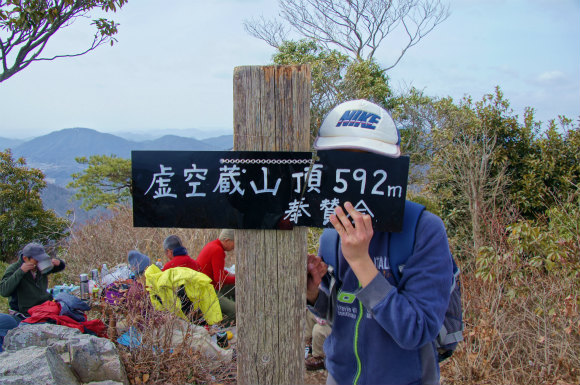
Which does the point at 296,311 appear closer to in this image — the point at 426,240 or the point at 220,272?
the point at 426,240

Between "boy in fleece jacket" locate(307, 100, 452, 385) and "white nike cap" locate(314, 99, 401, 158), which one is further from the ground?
"white nike cap" locate(314, 99, 401, 158)

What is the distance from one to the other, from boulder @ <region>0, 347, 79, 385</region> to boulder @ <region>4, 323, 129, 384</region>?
17cm

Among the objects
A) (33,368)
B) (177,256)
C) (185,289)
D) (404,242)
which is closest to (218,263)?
(177,256)

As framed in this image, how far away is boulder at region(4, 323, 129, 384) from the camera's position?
10.1ft

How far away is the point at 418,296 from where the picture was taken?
3.78ft

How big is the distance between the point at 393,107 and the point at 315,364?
32.7 feet


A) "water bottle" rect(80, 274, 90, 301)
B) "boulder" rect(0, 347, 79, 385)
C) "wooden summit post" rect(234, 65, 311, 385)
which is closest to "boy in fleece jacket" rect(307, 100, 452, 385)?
"wooden summit post" rect(234, 65, 311, 385)

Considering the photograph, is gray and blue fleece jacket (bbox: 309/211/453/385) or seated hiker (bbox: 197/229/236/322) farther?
seated hiker (bbox: 197/229/236/322)

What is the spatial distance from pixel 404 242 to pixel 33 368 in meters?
2.51

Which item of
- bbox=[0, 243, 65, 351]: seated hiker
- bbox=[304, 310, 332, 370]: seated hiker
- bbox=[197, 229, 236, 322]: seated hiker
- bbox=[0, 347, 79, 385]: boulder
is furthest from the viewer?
bbox=[197, 229, 236, 322]: seated hiker

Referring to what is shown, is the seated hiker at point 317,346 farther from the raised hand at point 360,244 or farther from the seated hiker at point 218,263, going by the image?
the raised hand at point 360,244

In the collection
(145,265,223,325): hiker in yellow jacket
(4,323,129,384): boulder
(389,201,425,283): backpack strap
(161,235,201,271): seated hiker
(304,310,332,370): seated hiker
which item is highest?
(389,201,425,283): backpack strap

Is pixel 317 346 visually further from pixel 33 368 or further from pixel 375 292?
pixel 375 292

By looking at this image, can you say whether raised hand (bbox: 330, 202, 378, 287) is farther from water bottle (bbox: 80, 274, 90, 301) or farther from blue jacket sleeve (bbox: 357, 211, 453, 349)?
water bottle (bbox: 80, 274, 90, 301)
